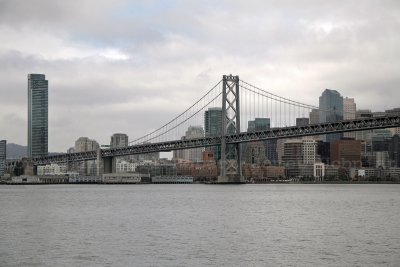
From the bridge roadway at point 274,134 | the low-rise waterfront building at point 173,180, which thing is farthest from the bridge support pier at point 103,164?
the low-rise waterfront building at point 173,180

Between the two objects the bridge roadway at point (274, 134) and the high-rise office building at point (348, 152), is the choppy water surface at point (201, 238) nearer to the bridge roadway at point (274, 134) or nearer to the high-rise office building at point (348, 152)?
the bridge roadway at point (274, 134)

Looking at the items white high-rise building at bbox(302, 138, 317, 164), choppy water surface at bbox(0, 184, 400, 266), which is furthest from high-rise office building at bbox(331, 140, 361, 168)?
choppy water surface at bbox(0, 184, 400, 266)

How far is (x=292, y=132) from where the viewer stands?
85.4 metres

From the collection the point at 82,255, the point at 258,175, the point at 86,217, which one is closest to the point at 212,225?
the point at 86,217

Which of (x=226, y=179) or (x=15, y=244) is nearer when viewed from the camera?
(x=15, y=244)

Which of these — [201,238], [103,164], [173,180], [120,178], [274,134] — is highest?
[274,134]

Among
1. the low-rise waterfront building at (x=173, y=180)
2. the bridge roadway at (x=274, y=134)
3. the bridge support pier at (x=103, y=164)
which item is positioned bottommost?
the low-rise waterfront building at (x=173, y=180)

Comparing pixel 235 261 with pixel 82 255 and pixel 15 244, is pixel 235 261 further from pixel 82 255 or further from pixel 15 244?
pixel 15 244

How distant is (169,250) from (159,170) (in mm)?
154073

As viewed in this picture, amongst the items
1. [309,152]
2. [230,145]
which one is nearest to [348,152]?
[309,152]

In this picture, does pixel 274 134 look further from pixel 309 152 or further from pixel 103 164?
pixel 309 152

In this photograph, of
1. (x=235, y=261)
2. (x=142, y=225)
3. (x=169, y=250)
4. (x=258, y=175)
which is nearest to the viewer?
(x=235, y=261)

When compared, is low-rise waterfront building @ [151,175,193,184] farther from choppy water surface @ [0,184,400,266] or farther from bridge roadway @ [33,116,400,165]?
choppy water surface @ [0,184,400,266]

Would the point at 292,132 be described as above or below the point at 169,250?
above
